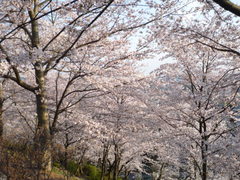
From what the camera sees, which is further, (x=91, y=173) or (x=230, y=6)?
(x=91, y=173)

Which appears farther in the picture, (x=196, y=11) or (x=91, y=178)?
(x=91, y=178)

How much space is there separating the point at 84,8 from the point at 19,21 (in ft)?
10.7

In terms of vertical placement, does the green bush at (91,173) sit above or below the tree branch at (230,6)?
below

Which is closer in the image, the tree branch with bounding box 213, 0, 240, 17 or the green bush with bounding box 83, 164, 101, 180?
the tree branch with bounding box 213, 0, 240, 17

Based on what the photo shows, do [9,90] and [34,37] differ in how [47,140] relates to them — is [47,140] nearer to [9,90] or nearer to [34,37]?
[34,37]

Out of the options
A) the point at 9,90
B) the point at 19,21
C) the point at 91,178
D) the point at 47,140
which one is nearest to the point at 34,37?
the point at 19,21

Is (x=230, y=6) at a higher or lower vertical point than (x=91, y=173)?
higher

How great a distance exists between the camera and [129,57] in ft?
23.0

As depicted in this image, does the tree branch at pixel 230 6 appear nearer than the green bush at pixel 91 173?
Yes

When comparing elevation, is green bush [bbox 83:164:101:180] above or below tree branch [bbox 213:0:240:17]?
below

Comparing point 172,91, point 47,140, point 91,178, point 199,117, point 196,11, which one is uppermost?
point 196,11

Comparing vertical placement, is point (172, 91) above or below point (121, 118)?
above

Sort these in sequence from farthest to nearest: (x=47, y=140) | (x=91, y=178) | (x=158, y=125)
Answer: (x=91, y=178)
(x=158, y=125)
(x=47, y=140)

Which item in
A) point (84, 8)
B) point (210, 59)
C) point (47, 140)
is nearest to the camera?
point (84, 8)
